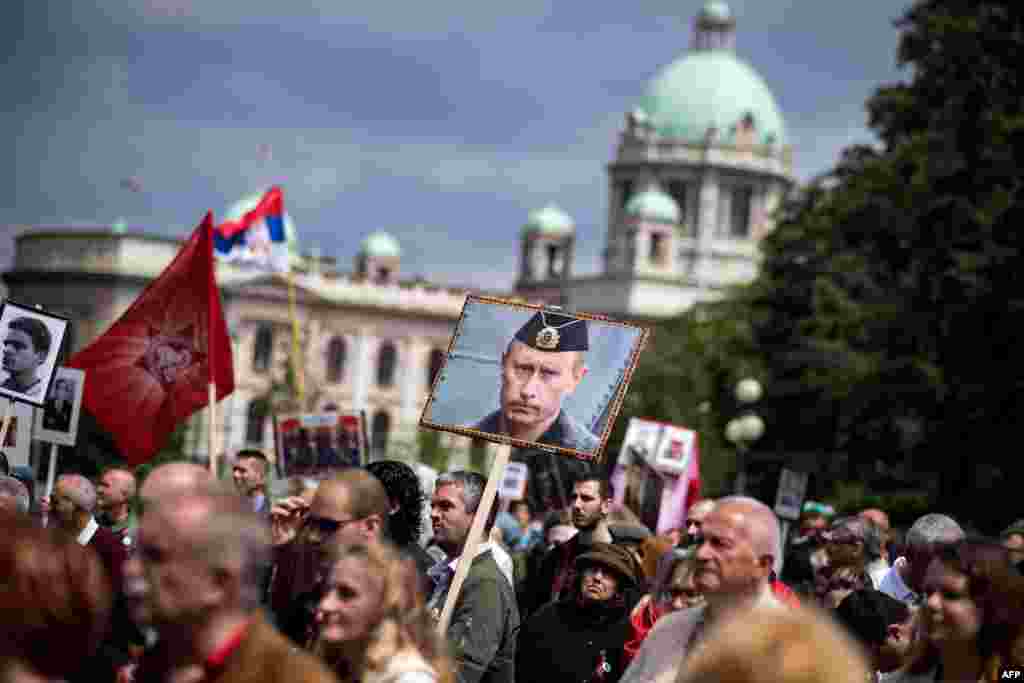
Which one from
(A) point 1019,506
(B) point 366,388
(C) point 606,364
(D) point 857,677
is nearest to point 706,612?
(D) point 857,677

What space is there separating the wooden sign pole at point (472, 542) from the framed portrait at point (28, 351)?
426cm

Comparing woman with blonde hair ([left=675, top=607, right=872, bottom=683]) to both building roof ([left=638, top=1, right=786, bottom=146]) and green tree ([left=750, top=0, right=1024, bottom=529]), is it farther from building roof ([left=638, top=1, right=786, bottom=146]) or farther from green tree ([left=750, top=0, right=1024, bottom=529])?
building roof ([left=638, top=1, right=786, bottom=146])

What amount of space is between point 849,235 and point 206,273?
26.3m

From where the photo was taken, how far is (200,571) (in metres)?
4.51

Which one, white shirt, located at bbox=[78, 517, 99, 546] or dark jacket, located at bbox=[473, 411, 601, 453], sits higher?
dark jacket, located at bbox=[473, 411, 601, 453]

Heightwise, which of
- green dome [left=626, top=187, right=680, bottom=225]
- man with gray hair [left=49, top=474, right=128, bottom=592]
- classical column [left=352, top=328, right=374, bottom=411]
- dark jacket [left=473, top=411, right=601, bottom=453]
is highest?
green dome [left=626, top=187, right=680, bottom=225]

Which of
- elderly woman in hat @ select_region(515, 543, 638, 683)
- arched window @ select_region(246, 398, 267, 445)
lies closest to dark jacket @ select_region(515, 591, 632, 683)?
elderly woman in hat @ select_region(515, 543, 638, 683)

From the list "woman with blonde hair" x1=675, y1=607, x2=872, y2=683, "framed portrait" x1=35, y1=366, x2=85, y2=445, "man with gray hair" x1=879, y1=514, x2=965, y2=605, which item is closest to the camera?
"woman with blonde hair" x1=675, y1=607, x2=872, y2=683

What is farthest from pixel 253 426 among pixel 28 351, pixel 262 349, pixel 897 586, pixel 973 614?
pixel 973 614

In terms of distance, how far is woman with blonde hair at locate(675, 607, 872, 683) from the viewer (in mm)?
4164

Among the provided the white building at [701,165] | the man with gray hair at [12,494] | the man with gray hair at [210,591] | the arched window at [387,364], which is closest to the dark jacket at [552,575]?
the man with gray hair at [12,494]

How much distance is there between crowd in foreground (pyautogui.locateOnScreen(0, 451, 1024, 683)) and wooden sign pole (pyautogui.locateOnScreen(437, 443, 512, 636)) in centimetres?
20

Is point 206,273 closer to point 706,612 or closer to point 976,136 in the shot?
point 706,612

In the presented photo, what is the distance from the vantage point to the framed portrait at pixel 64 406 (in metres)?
13.5
